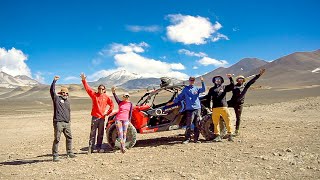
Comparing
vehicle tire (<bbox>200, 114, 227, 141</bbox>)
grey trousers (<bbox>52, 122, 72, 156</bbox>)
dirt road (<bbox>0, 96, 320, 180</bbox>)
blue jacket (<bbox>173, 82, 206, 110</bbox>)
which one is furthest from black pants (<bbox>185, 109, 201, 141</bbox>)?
grey trousers (<bbox>52, 122, 72, 156</bbox>)

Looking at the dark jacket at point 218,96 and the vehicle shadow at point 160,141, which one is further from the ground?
the dark jacket at point 218,96

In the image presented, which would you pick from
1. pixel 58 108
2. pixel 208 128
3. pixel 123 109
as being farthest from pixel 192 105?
pixel 58 108

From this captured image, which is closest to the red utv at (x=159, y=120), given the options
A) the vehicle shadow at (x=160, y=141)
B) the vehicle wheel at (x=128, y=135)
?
the vehicle wheel at (x=128, y=135)

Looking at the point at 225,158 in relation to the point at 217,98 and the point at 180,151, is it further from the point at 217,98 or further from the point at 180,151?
the point at 217,98

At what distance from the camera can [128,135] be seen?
11.1 meters

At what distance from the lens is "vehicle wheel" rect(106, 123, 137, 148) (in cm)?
1105

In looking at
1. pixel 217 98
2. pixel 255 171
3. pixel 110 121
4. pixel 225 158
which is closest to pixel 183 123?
pixel 217 98

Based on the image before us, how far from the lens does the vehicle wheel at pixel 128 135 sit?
1105cm

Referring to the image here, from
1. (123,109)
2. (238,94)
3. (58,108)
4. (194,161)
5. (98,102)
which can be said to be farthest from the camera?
(238,94)

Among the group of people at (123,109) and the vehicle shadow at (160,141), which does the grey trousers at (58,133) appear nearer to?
the group of people at (123,109)

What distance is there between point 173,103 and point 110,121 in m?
2.00

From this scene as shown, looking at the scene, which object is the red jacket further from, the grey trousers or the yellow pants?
the yellow pants

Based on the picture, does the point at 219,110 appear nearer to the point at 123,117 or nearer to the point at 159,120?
the point at 159,120

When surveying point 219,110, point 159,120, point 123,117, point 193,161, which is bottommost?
point 193,161
